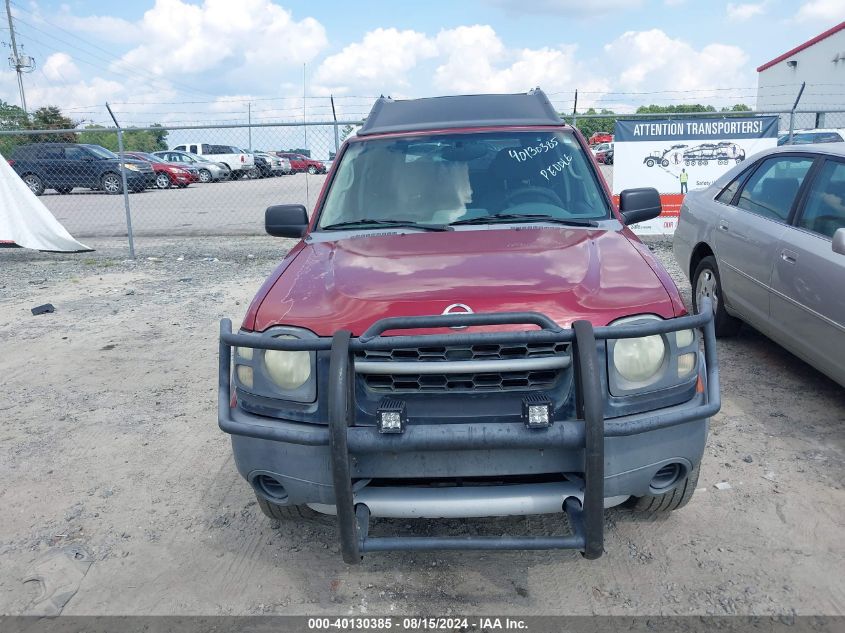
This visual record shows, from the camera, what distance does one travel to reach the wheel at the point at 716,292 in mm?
5934

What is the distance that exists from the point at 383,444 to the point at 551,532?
1.23 m

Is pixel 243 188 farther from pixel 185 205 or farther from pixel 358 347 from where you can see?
pixel 358 347

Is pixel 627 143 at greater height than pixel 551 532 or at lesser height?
greater

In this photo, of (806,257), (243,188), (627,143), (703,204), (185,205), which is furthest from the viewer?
(243,188)

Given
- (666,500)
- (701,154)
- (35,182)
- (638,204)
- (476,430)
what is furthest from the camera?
(35,182)

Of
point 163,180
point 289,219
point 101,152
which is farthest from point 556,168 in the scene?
point 163,180

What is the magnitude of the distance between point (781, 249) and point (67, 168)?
20.2m

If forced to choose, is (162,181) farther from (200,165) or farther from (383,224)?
(383,224)

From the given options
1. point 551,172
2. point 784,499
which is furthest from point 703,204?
point 784,499

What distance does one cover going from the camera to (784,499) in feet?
11.8

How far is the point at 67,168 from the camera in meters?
20.4

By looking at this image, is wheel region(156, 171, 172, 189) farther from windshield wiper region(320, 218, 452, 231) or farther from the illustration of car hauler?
windshield wiper region(320, 218, 452, 231)

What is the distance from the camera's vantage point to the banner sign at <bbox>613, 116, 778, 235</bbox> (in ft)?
34.3

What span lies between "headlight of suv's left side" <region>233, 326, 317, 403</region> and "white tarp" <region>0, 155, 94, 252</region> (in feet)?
32.7
